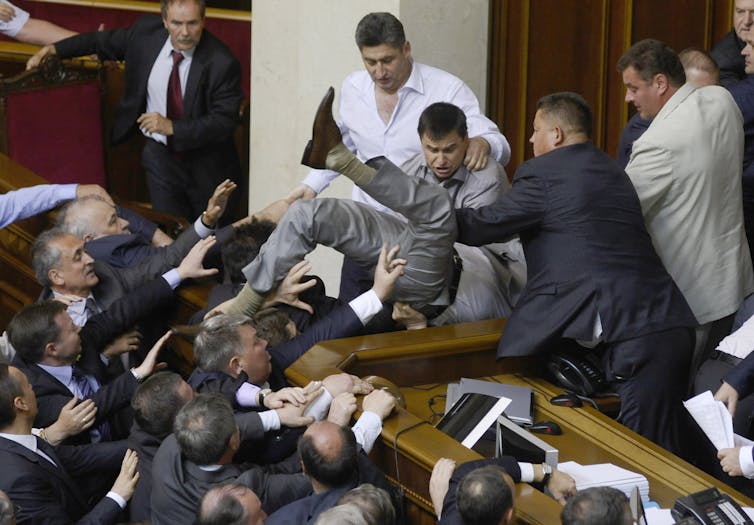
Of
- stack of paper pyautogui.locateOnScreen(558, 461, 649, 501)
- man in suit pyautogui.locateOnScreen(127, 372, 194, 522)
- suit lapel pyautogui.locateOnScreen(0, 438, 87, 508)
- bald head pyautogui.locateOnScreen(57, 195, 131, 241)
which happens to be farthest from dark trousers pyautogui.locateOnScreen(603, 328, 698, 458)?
bald head pyautogui.locateOnScreen(57, 195, 131, 241)

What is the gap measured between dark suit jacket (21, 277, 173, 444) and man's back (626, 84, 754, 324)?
1731mm

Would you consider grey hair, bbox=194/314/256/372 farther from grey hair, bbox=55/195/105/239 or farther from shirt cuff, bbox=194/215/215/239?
grey hair, bbox=55/195/105/239

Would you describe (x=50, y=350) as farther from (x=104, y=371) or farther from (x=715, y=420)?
(x=715, y=420)

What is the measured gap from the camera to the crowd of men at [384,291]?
377 centimetres

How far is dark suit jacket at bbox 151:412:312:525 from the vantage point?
3598 millimetres

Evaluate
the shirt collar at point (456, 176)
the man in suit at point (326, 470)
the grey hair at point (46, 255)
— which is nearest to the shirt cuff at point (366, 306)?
the shirt collar at point (456, 176)

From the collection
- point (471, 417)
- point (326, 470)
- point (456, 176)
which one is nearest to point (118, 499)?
point (326, 470)

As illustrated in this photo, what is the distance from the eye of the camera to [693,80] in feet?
16.9

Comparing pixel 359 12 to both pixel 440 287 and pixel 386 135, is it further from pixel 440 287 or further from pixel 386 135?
pixel 440 287

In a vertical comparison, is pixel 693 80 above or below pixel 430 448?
above

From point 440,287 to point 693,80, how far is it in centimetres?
129

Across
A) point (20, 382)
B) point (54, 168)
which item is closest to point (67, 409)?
point (20, 382)

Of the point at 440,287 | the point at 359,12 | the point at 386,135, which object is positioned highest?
the point at 359,12

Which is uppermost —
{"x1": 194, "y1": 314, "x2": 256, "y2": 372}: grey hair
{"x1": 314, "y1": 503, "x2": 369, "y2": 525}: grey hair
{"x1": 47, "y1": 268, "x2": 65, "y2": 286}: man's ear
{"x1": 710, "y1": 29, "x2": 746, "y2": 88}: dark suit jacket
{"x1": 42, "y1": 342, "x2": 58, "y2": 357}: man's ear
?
{"x1": 710, "y1": 29, "x2": 746, "y2": 88}: dark suit jacket
